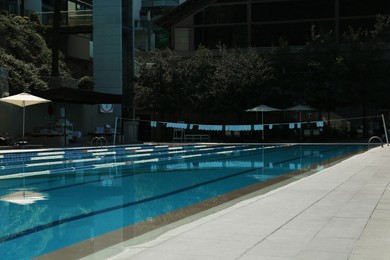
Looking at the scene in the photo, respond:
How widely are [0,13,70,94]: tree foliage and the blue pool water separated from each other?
967cm

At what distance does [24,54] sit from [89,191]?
23.1m

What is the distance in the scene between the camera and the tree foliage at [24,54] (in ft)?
89.2

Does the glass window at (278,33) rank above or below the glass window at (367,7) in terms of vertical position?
below

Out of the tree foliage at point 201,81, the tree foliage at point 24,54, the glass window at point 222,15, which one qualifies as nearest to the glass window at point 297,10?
the glass window at point 222,15

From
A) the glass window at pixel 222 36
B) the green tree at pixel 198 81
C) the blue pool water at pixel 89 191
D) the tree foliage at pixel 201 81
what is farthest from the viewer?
the glass window at pixel 222 36

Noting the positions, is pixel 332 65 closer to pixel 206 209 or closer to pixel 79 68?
pixel 79 68

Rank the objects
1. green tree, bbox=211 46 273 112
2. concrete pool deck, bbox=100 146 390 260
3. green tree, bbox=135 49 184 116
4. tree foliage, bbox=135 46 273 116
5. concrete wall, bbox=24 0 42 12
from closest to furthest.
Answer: concrete pool deck, bbox=100 146 390 260 < green tree, bbox=211 46 273 112 < tree foliage, bbox=135 46 273 116 < green tree, bbox=135 49 184 116 < concrete wall, bbox=24 0 42 12

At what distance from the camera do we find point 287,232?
5.35 m

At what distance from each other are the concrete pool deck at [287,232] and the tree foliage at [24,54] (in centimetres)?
2229

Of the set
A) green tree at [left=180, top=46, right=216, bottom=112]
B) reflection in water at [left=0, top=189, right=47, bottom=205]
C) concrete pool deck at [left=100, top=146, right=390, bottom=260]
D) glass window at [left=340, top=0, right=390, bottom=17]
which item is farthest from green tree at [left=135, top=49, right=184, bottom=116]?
concrete pool deck at [left=100, top=146, right=390, bottom=260]

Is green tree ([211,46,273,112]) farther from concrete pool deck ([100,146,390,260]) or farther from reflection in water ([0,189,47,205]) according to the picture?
concrete pool deck ([100,146,390,260])

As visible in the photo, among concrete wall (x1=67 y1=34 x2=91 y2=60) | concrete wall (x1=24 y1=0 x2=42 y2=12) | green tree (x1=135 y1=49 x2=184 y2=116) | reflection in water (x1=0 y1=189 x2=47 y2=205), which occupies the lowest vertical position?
reflection in water (x1=0 y1=189 x2=47 y2=205)

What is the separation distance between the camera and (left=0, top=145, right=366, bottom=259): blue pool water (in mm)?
6379

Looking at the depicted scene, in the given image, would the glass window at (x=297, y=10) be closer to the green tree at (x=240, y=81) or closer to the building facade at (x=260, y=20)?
the building facade at (x=260, y=20)
